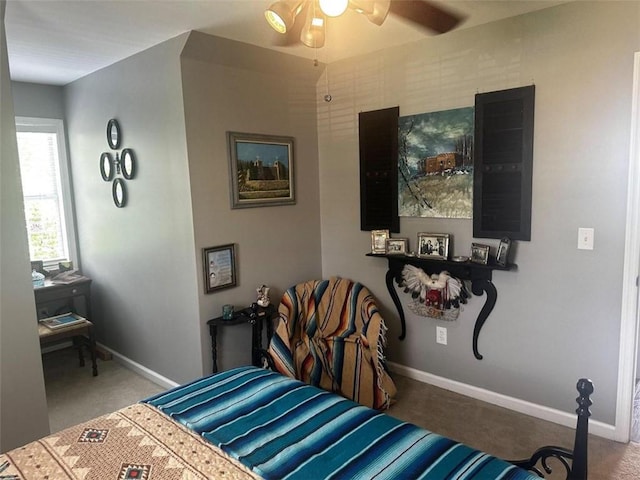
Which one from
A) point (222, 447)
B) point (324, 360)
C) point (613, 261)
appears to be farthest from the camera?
point (324, 360)

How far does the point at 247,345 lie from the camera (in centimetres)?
325

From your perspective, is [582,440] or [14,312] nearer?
[582,440]

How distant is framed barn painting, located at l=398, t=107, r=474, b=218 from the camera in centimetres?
282

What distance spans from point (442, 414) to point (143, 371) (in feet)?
7.50

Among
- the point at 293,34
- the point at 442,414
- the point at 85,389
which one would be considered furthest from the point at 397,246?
the point at 85,389

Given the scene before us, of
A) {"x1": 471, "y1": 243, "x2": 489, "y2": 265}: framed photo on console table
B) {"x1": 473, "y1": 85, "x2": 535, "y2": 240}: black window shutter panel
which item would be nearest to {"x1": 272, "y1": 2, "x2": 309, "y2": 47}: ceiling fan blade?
{"x1": 473, "y1": 85, "x2": 535, "y2": 240}: black window shutter panel

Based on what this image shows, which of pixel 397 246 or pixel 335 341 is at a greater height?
pixel 397 246

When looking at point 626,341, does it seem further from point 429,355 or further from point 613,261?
point 429,355

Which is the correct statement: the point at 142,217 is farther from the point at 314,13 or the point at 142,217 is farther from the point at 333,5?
the point at 333,5

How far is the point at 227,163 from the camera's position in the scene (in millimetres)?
3000

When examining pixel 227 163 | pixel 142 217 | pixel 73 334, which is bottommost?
pixel 73 334

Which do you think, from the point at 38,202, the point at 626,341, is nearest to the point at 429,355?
the point at 626,341

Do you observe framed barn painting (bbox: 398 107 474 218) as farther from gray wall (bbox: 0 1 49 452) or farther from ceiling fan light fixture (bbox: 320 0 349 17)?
gray wall (bbox: 0 1 49 452)

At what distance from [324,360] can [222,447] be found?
154cm
